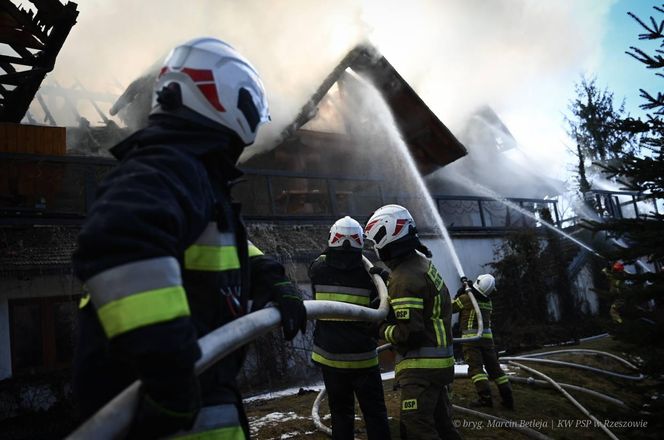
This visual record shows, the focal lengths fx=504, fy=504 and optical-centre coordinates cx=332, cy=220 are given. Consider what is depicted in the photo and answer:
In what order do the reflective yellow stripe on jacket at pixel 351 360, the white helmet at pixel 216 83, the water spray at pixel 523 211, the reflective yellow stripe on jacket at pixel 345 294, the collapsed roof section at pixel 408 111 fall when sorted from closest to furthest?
the white helmet at pixel 216 83 < the reflective yellow stripe on jacket at pixel 351 360 < the reflective yellow stripe on jacket at pixel 345 294 < the collapsed roof section at pixel 408 111 < the water spray at pixel 523 211

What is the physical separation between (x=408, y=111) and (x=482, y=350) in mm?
9840

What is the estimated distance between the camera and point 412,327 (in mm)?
4039

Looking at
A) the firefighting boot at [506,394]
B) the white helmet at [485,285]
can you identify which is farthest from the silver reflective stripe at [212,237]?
the white helmet at [485,285]

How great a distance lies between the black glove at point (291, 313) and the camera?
213 centimetres

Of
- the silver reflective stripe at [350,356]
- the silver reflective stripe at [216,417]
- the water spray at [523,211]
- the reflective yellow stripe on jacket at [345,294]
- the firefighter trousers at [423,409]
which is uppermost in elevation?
the water spray at [523,211]

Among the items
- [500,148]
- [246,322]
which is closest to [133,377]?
[246,322]

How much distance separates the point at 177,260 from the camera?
4.85 ft

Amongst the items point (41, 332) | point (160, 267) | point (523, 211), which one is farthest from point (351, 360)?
point (523, 211)

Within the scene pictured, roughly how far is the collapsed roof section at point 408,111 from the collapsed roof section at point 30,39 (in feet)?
21.5

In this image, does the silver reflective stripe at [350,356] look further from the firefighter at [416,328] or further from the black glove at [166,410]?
the black glove at [166,410]

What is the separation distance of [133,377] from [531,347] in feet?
39.4

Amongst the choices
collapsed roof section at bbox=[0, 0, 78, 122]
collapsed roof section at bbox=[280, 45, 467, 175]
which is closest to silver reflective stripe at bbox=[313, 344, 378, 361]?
collapsed roof section at bbox=[0, 0, 78, 122]

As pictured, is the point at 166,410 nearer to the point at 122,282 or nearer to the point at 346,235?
the point at 122,282

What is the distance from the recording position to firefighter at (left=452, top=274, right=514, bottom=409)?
682 cm
